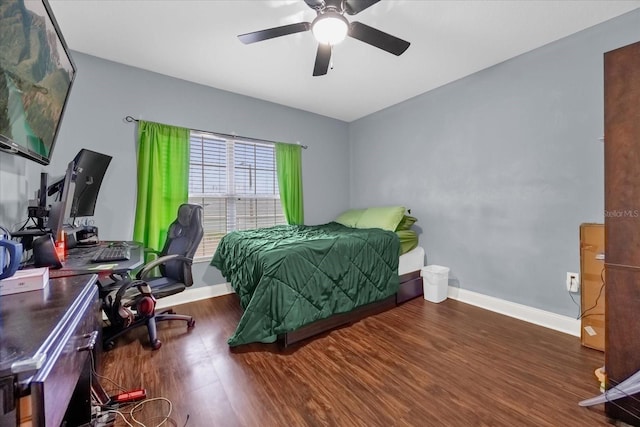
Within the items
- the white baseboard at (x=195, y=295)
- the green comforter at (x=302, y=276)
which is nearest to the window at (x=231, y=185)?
the white baseboard at (x=195, y=295)

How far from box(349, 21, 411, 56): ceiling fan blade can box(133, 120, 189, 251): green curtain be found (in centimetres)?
210

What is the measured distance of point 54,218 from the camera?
1.55 m

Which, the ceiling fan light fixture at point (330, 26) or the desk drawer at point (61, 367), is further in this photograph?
the ceiling fan light fixture at point (330, 26)

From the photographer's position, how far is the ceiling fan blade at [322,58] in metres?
1.92

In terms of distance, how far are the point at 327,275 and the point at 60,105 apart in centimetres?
224

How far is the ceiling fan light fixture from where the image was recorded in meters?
1.64

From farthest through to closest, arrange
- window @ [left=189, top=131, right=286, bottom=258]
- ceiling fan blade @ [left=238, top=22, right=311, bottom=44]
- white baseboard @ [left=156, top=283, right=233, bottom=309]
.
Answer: window @ [left=189, top=131, right=286, bottom=258] → white baseboard @ [left=156, top=283, right=233, bottom=309] → ceiling fan blade @ [left=238, top=22, right=311, bottom=44]

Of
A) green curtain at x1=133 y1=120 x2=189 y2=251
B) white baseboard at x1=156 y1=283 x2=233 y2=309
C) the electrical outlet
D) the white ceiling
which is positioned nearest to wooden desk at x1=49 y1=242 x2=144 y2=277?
green curtain at x1=133 y1=120 x2=189 y2=251

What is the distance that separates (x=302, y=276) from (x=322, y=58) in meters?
1.71

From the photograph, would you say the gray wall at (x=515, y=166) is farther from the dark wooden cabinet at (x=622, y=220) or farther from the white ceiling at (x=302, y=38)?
the dark wooden cabinet at (x=622, y=220)

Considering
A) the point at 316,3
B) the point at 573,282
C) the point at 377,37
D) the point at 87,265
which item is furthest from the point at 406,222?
the point at 87,265

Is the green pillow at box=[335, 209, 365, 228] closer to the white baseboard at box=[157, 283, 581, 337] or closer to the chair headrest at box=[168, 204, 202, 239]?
the white baseboard at box=[157, 283, 581, 337]

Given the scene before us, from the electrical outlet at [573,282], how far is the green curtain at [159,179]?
374cm

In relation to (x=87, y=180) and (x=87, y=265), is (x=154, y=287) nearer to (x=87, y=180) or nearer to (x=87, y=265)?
(x=87, y=265)
